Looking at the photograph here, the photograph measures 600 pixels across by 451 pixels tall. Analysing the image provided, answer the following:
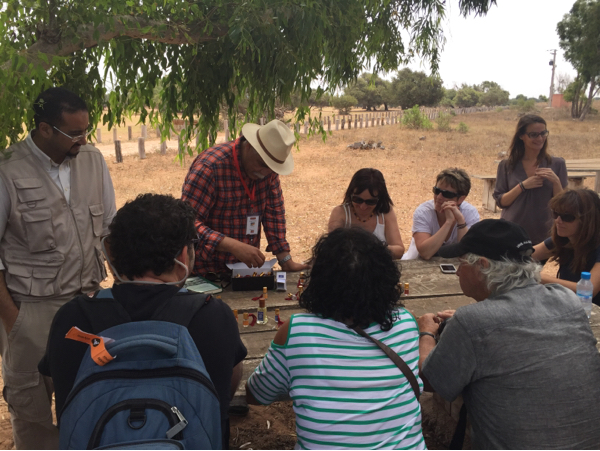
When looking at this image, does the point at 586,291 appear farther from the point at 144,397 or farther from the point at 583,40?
the point at 583,40

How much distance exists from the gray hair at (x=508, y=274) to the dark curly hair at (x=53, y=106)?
2298mm

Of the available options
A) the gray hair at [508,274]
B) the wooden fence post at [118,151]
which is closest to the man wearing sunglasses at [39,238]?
the gray hair at [508,274]

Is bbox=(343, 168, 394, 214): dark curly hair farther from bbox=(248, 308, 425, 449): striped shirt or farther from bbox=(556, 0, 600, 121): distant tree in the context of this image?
bbox=(556, 0, 600, 121): distant tree

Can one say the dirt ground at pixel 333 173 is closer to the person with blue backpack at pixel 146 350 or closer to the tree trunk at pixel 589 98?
the person with blue backpack at pixel 146 350

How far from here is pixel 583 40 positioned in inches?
1284

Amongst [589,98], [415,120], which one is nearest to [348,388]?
[415,120]

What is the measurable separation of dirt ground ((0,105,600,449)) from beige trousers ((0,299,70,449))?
953 mm

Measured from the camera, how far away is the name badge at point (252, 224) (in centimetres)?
375

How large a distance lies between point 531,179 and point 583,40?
34.3 metres

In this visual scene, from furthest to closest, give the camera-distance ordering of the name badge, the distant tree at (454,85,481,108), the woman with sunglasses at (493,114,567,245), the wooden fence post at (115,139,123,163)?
the distant tree at (454,85,481,108) → the wooden fence post at (115,139,123,163) → the woman with sunglasses at (493,114,567,245) → the name badge

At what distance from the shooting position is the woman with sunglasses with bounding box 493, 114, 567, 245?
15.0ft

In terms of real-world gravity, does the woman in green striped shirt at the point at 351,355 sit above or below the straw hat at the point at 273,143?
below

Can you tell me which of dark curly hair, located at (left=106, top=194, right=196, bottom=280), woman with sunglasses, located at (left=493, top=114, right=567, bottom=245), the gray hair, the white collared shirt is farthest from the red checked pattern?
woman with sunglasses, located at (left=493, top=114, right=567, bottom=245)

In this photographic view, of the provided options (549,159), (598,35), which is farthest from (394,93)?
(549,159)
